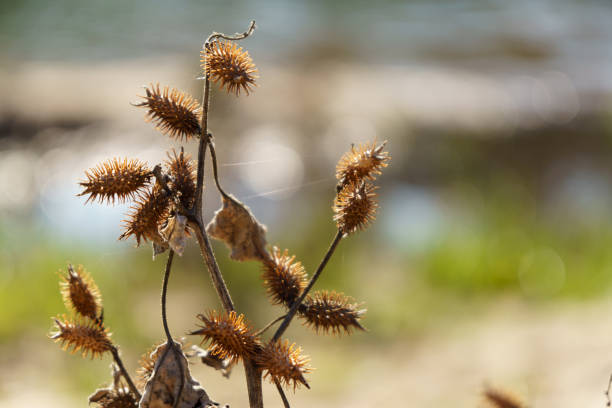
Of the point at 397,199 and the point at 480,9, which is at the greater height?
the point at 480,9

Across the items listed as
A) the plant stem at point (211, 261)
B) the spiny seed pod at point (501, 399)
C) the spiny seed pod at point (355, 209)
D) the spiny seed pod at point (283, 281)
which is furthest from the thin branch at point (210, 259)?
the spiny seed pod at point (501, 399)

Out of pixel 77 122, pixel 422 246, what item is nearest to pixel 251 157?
pixel 422 246

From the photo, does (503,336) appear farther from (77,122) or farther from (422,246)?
(77,122)

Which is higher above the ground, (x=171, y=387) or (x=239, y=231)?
(x=239, y=231)

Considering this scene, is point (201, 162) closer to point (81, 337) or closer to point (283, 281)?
point (283, 281)

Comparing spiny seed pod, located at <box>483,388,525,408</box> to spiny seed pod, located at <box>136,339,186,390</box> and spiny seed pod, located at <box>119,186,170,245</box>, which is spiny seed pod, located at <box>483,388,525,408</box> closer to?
spiny seed pod, located at <box>136,339,186,390</box>

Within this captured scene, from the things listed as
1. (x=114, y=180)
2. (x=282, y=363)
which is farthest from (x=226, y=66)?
(x=282, y=363)
